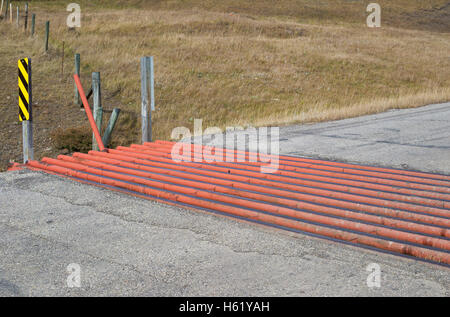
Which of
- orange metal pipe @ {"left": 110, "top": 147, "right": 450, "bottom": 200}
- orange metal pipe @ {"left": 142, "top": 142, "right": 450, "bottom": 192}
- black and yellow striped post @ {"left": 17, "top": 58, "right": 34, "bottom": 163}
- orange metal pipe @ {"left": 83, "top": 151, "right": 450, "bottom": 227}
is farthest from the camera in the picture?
black and yellow striped post @ {"left": 17, "top": 58, "right": 34, "bottom": 163}

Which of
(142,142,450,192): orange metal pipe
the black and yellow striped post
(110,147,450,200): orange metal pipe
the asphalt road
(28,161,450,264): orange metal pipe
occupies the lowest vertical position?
the asphalt road

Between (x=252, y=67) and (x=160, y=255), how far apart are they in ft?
68.3

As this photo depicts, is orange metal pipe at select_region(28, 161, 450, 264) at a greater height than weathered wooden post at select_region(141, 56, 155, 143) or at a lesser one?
lesser

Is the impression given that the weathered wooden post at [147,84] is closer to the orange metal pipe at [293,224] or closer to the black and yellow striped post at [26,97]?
the black and yellow striped post at [26,97]

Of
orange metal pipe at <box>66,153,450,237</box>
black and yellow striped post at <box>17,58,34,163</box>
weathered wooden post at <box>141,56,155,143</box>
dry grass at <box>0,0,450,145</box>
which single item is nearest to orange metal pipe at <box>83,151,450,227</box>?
orange metal pipe at <box>66,153,450,237</box>

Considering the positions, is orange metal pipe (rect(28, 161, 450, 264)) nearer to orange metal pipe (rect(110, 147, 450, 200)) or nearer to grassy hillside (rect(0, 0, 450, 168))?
orange metal pipe (rect(110, 147, 450, 200))

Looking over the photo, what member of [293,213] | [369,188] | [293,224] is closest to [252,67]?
[369,188]

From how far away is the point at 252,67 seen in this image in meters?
24.7

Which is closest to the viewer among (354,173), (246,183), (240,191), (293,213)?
(293,213)

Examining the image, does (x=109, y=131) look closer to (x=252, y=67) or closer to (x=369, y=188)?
(x=369, y=188)

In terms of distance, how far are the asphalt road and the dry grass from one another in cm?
737

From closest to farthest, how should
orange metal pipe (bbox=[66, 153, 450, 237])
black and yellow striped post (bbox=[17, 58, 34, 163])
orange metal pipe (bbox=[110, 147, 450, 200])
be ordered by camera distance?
orange metal pipe (bbox=[66, 153, 450, 237])
orange metal pipe (bbox=[110, 147, 450, 200])
black and yellow striped post (bbox=[17, 58, 34, 163])

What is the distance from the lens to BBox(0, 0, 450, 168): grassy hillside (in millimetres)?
17875
